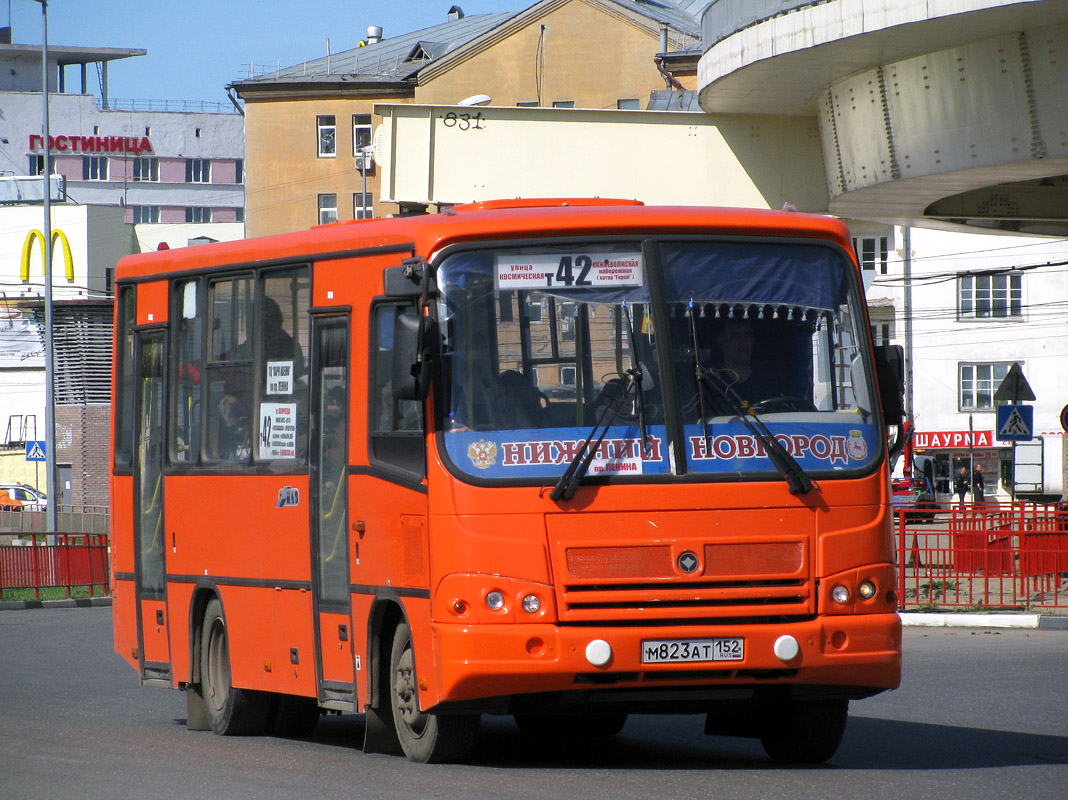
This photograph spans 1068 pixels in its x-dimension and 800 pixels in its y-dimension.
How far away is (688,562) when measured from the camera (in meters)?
8.48

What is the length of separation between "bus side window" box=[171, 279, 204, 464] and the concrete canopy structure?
8558 millimetres

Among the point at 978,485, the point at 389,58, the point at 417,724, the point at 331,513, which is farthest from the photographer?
the point at 389,58

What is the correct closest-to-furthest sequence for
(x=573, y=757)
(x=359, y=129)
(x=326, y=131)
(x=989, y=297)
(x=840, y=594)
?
(x=840, y=594) → (x=573, y=757) → (x=989, y=297) → (x=359, y=129) → (x=326, y=131)

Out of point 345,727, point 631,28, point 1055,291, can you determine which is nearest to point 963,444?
point 1055,291

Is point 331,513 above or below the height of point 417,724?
above

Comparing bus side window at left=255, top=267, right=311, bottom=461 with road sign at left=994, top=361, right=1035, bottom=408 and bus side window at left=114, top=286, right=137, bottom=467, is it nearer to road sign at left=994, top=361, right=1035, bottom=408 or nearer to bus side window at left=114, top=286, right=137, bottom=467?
bus side window at left=114, top=286, right=137, bottom=467

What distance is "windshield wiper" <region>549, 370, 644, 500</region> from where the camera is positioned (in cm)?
843

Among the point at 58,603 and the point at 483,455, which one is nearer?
the point at 483,455

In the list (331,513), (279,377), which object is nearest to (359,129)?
(279,377)

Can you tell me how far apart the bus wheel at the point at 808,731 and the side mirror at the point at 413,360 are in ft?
8.82

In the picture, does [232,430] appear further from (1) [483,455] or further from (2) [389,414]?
(1) [483,455]

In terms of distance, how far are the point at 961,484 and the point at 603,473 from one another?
58.6 meters

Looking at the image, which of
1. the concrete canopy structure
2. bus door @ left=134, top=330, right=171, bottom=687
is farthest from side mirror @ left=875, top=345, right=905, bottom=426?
the concrete canopy structure

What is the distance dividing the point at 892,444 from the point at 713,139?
1255cm
